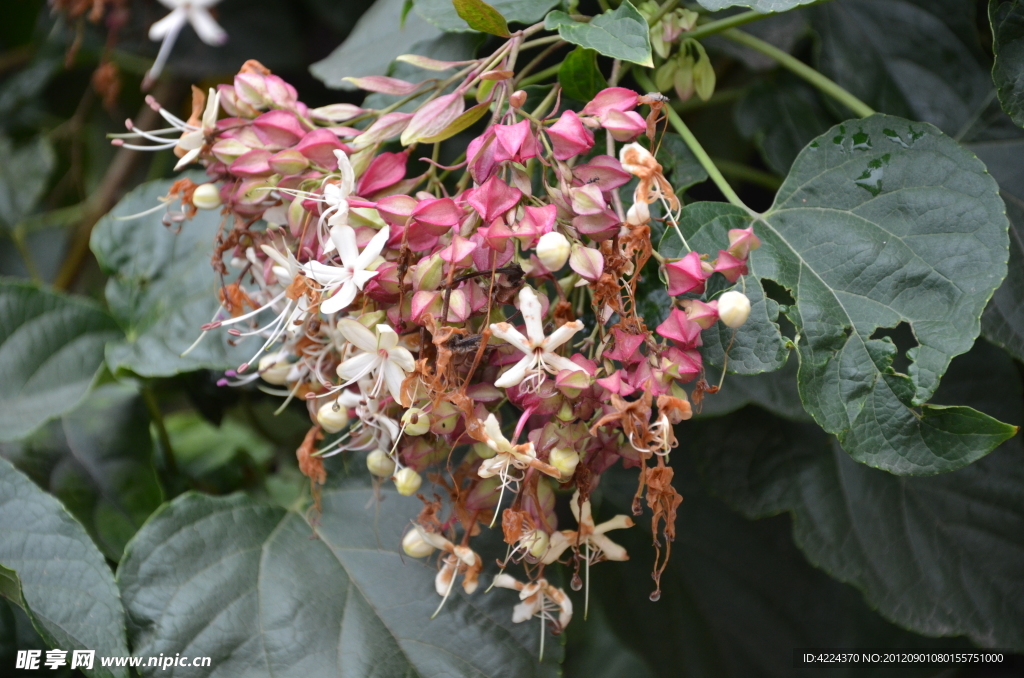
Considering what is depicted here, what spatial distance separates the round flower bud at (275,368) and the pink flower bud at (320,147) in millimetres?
158

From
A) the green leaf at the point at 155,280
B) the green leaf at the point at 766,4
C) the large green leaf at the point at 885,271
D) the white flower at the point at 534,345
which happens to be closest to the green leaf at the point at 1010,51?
the large green leaf at the point at 885,271

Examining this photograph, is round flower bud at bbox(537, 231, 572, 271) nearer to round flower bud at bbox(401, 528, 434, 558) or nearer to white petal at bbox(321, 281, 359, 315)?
white petal at bbox(321, 281, 359, 315)

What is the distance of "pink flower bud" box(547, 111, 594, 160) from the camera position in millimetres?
435

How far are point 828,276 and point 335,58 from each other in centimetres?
51

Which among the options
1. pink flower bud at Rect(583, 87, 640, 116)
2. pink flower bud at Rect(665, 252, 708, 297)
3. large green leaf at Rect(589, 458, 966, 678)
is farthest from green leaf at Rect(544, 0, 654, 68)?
large green leaf at Rect(589, 458, 966, 678)

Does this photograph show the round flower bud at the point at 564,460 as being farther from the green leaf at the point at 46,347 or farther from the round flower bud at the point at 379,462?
the green leaf at the point at 46,347

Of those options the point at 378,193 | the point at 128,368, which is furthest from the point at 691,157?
the point at 128,368

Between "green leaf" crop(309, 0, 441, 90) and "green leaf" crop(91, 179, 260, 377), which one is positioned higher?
"green leaf" crop(309, 0, 441, 90)

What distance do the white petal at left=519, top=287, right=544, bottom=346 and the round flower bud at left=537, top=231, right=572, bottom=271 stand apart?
20 millimetres

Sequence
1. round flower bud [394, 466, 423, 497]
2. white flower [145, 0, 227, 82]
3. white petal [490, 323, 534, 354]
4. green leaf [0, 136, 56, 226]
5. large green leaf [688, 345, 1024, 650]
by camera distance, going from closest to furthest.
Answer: white petal [490, 323, 534, 354] < round flower bud [394, 466, 423, 497] < large green leaf [688, 345, 1024, 650] < white flower [145, 0, 227, 82] < green leaf [0, 136, 56, 226]

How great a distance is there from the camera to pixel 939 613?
65 centimetres

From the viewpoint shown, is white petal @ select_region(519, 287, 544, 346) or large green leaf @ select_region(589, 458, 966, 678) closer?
white petal @ select_region(519, 287, 544, 346)

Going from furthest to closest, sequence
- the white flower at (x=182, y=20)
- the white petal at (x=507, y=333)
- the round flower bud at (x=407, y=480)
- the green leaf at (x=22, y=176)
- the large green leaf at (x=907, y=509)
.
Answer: the green leaf at (x=22, y=176) → the white flower at (x=182, y=20) → the large green leaf at (x=907, y=509) → the round flower bud at (x=407, y=480) → the white petal at (x=507, y=333)

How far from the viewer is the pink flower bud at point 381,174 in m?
0.49
